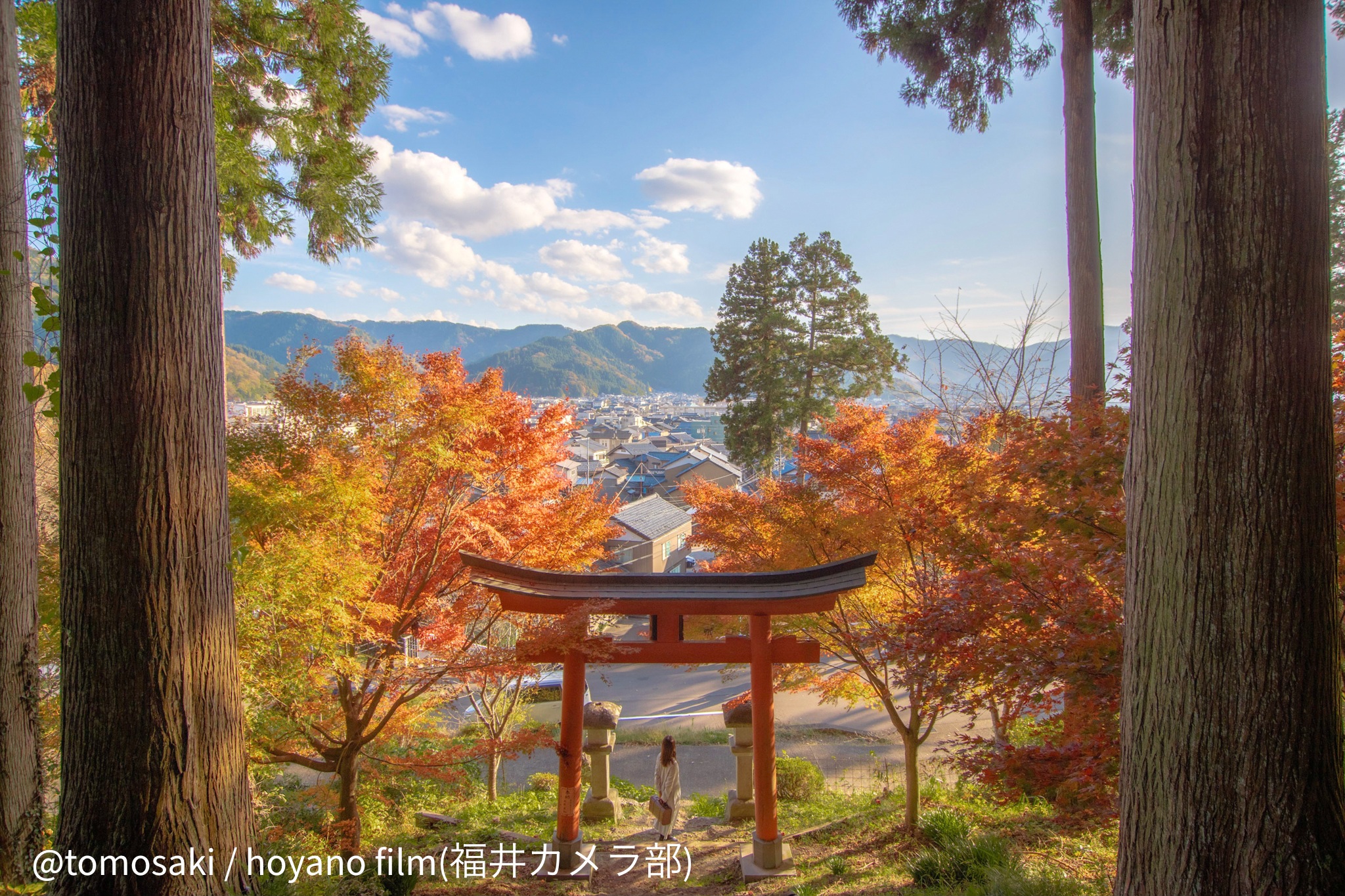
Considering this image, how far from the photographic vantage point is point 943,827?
19.7 ft

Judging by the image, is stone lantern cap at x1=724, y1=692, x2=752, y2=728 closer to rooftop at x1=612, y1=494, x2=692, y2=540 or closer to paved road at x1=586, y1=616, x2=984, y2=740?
paved road at x1=586, y1=616, x2=984, y2=740

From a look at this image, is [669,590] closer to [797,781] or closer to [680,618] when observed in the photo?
[680,618]

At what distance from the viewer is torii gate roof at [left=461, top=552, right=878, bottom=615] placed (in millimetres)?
5238

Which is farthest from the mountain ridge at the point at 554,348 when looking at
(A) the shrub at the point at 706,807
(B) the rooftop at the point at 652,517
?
(A) the shrub at the point at 706,807

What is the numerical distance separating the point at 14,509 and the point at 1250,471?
542cm

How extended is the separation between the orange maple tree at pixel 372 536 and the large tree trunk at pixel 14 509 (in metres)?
1.16

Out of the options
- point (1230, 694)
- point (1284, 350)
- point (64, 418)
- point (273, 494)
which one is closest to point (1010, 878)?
point (1230, 694)

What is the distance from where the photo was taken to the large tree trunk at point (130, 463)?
207 centimetres

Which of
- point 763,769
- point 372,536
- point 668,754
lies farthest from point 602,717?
point 372,536

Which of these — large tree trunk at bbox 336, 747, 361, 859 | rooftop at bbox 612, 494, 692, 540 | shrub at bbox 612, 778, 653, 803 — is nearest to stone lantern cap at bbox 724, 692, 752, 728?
shrub at bbox 612, 778, 653, 803

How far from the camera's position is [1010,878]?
12.8ft

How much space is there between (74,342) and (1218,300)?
3854 mm

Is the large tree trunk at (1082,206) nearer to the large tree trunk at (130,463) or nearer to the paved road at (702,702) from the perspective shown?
the large tree trunk at (130,463)

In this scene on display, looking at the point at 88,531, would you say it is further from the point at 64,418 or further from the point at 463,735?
the point at 463,735
